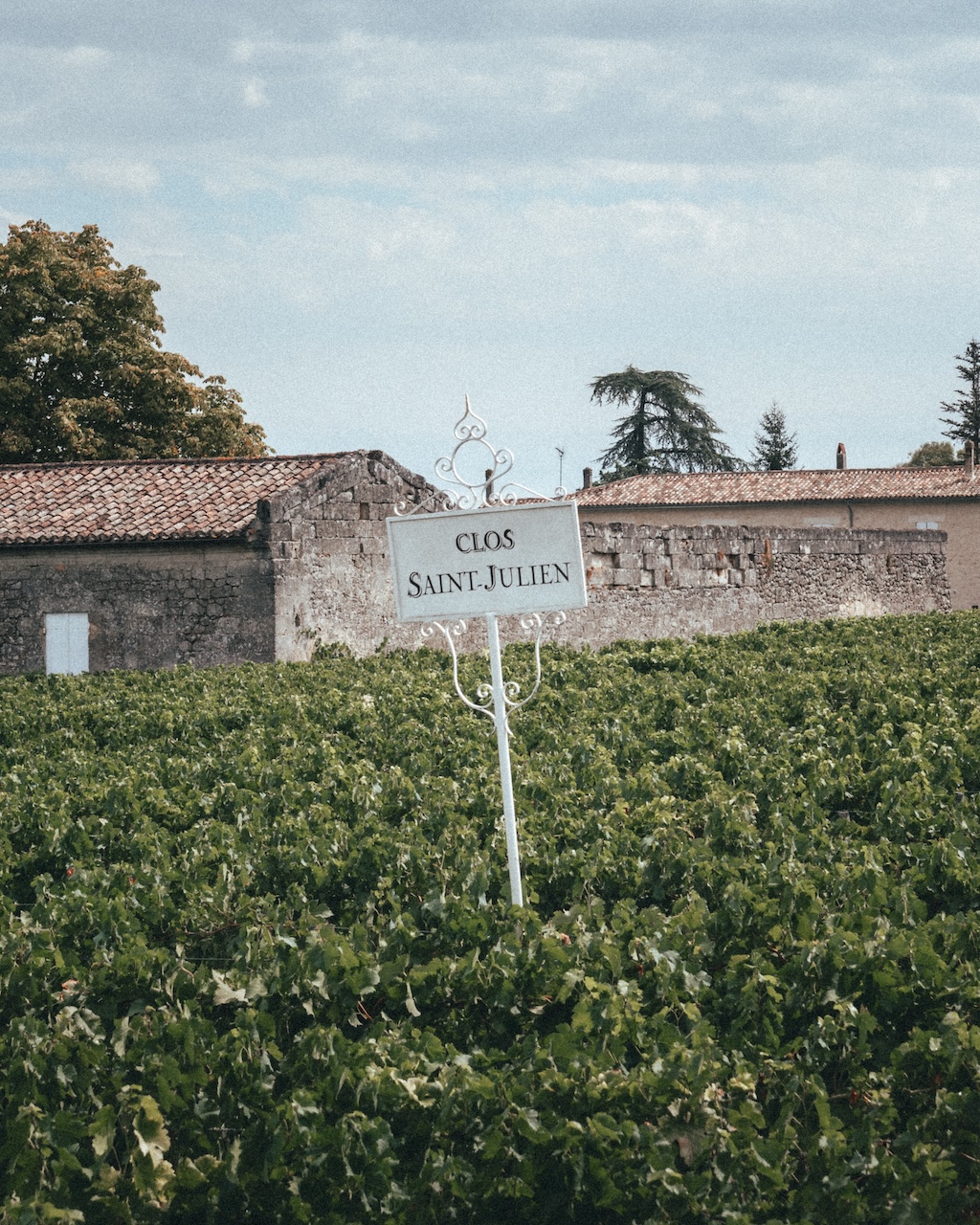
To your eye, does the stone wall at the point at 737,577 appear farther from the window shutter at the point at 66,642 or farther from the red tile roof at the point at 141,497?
the window shutter at the point at 66,642

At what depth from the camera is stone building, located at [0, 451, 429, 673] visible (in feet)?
51.7

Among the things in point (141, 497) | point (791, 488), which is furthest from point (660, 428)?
point (141, 497)

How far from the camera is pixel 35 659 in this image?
16.7 meters

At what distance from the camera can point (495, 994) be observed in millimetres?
3738

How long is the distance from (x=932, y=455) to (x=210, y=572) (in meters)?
46.3

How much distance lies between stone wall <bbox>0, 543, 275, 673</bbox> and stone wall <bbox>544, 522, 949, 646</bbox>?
467 cm

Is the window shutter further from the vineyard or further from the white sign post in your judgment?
the white sign post

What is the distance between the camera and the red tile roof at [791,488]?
3600 centimetres

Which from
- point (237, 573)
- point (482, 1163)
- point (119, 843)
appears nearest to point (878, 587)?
point (237, 573)

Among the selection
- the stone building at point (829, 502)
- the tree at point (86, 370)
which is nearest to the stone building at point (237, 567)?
the tree at point (86, 370)

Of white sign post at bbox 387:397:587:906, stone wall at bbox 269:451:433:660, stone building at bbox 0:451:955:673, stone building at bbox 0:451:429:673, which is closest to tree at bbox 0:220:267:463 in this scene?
stone building at bbox 0:451:955:673

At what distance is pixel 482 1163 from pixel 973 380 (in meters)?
57.5

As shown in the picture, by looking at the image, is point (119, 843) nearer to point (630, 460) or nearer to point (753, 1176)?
point (753, 1176)

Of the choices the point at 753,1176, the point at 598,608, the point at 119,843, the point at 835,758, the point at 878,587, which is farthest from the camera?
the point at 878,587
